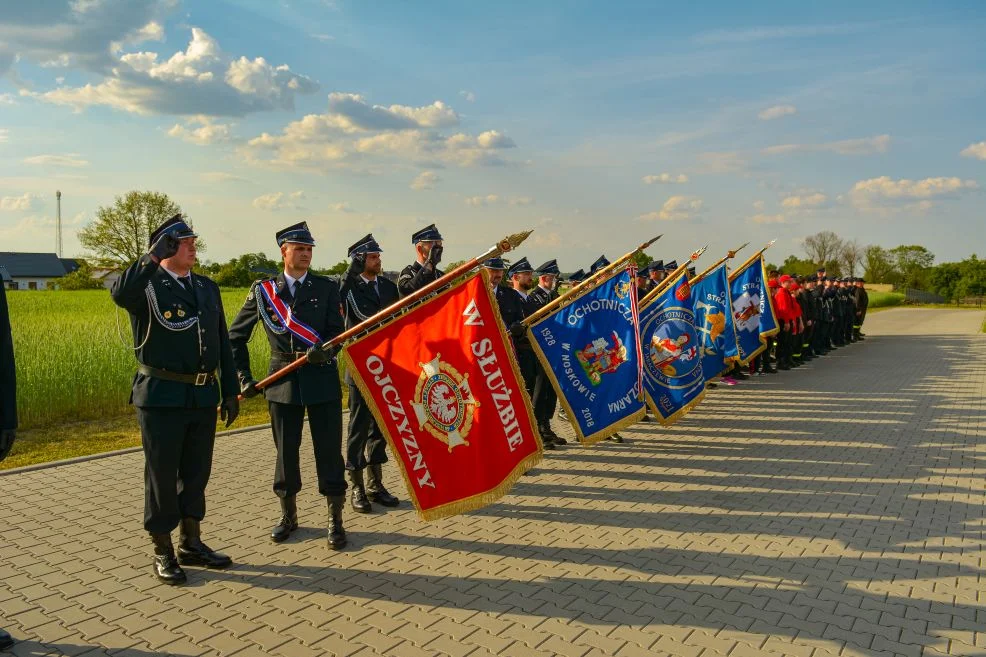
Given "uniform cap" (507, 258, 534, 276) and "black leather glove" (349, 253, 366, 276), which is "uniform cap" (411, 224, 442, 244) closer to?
"black leather glove" (349, 253, 366, 276)

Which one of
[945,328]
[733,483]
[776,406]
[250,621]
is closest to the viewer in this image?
[250,621]

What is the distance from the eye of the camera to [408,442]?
15.5 feet

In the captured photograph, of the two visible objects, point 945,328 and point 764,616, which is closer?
point 764,616

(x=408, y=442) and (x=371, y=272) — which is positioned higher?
(x=371, y=272)

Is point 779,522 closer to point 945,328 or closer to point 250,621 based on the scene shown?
point 250,621

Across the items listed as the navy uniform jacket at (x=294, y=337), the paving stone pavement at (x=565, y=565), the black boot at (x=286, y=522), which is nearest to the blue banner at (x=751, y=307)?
the paving stone pavement at (x=565, y=565)

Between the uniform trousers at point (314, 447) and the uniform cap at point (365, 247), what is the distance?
1398mm

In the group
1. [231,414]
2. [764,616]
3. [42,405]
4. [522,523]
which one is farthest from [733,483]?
[42,405]

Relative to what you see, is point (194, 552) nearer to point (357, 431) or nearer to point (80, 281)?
point (357, 431)

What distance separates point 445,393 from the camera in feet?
15.8

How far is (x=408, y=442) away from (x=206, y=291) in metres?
1.68

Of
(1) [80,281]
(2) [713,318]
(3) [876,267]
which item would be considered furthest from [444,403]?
(3) [876,267]

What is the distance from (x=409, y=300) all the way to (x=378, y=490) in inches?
85.2

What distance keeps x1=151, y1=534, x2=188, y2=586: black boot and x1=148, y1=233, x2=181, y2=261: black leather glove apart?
1.74 metres
